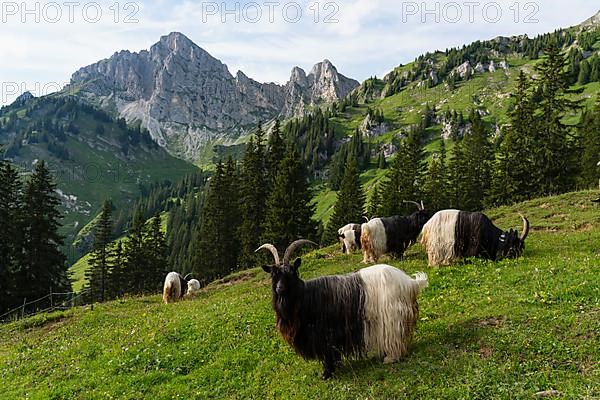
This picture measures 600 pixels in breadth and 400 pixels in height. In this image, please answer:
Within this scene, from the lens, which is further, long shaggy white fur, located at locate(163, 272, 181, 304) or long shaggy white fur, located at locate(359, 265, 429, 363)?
long shaggy white fur, located at locate(163, 272, 181, 304)

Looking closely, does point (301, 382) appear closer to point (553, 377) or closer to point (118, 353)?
point (553, 377)

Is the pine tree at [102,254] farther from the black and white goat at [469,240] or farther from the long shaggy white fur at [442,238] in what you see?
the black and white goat at [469,240]

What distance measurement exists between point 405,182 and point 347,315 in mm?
56892

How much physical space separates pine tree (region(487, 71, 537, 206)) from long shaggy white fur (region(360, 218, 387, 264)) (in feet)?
111

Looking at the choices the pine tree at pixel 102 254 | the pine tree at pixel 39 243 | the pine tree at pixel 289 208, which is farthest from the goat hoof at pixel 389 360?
the pine tree at pixel 102 254

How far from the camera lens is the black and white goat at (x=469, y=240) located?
17.1 meters

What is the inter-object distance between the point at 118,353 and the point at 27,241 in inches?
1444

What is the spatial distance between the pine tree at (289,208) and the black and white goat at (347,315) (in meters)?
35.7

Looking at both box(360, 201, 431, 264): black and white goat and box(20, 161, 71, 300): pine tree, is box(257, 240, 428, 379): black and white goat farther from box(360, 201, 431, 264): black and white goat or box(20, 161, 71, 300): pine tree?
box(20, 161, 71, 300): pine tree

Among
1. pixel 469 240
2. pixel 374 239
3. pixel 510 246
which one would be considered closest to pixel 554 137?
pixel 374 239

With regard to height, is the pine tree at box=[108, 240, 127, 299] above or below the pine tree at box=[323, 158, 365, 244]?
below

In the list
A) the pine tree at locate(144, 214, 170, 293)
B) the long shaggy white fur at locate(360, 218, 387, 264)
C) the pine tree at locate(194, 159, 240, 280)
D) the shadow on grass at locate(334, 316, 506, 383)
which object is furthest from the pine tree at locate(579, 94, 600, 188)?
the pine tree at locate(144, 214, 170, 293)

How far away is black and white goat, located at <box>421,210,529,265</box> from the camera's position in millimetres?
17062

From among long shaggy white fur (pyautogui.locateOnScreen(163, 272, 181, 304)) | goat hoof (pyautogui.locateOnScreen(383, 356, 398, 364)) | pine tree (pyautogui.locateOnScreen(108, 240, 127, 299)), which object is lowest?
pine tree (pyautogui.locateOnScreen(108, 240, 127, 299))
